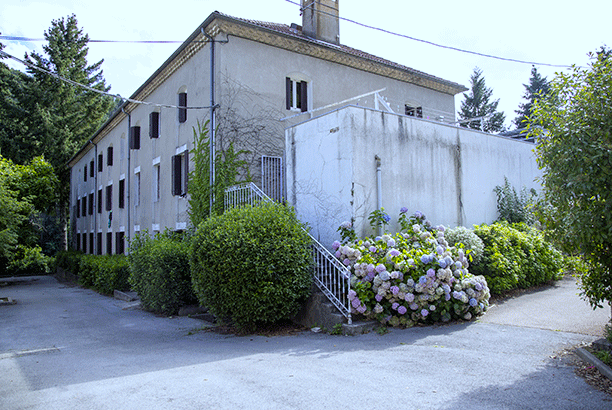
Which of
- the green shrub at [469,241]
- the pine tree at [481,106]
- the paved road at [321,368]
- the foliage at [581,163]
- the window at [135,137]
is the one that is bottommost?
the paved road at [321,368]

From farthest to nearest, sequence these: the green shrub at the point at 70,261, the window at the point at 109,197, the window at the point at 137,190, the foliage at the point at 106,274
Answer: the green shrub at the point at 70,261, the window at the point at 109,197, the window at the point at 137,190, the foliage at the point at 106,274

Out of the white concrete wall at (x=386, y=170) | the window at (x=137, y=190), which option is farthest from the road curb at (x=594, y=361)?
the window at (x=137, y=190)

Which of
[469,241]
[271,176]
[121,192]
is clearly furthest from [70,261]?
[469,241]

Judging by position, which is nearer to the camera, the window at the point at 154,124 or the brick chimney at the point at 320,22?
the brick chimney at the point at 320,22

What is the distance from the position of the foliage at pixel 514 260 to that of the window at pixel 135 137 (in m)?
14.3

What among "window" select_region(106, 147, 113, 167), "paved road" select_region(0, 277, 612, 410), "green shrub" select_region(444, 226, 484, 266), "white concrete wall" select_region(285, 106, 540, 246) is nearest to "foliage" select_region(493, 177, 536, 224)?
"white concrete wall" select_region(285, 106, 540, 246)

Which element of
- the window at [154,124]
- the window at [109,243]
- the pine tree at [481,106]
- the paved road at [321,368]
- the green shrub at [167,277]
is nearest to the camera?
the paved road at [321,368]

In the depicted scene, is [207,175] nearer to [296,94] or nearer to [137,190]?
[296,94]

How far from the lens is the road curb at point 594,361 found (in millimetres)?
4698

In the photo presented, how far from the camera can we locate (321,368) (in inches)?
215

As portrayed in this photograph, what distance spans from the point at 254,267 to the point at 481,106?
40.9 m

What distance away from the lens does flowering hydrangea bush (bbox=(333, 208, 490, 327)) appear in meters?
7.54

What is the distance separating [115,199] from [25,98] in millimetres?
13126

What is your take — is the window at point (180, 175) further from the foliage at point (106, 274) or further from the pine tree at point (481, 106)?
the pine tree at point (481, 106)
